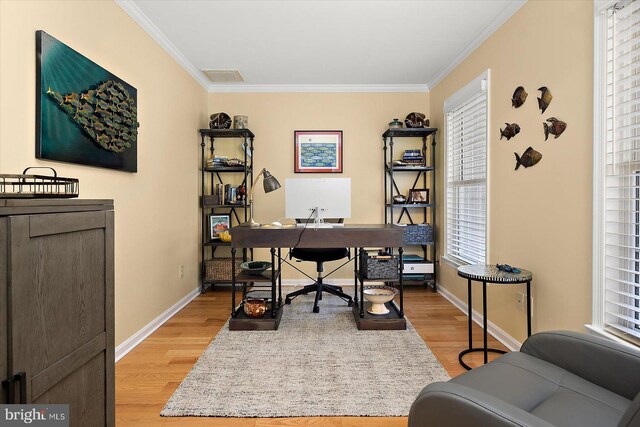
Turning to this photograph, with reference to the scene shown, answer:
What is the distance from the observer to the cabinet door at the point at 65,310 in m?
0.88

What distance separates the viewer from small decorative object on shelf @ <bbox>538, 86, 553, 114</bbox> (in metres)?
2.13

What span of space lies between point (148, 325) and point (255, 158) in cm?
221

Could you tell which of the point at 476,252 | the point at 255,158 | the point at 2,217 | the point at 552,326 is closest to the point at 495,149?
the point at 476,252

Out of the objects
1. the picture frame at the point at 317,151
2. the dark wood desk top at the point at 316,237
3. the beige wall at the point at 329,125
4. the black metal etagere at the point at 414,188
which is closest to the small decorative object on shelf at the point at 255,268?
the dark wood desk top at the point at 316,237

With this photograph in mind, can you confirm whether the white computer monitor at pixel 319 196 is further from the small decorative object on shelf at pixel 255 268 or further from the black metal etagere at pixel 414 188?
the black metal etagere at pixel 414 188

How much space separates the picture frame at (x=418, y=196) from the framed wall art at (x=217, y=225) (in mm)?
2123

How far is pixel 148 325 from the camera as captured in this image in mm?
2754

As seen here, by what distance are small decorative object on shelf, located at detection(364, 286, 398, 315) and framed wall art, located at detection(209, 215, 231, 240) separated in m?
1.86

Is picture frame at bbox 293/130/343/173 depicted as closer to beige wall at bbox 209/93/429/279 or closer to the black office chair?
beige wall at bbox 209/93/429/279

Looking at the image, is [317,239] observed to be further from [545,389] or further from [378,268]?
[545,389]

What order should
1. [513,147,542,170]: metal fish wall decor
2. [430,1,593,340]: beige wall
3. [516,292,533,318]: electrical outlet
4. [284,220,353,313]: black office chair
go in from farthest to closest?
1. [284,220,353,313]: black office chair
2. [516,292,533,318]: electrical outlet
3. [513,147,542,170]: metal fish wall decor
4. [430,1,593,340]: beige wall

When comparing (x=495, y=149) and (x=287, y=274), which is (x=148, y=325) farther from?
(x=495, y=149)

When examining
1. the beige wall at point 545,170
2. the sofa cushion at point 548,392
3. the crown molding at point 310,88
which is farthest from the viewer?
the crown molding at point 310,88

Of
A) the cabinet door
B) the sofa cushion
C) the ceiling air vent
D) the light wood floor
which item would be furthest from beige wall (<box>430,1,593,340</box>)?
the ceiling air vent
